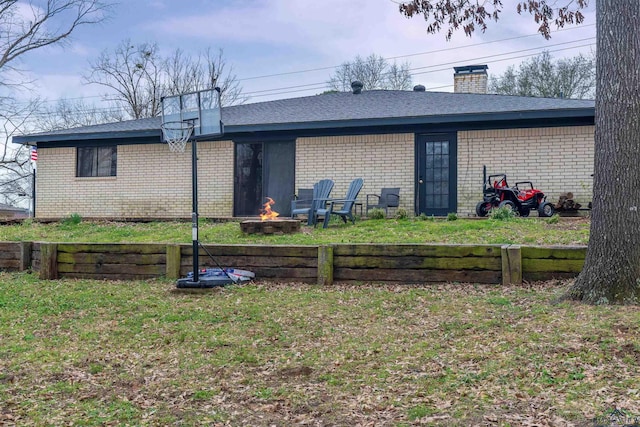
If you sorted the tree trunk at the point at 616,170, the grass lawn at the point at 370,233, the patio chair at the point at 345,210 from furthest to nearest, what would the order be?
the patio chair at the point at 345,210, the grass lawn at the point at 370,233, the tree trunk at the point at 616,170

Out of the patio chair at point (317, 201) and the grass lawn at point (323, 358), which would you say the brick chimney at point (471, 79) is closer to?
the patio chair at point (317, 201)

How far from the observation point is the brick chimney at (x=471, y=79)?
15445mm

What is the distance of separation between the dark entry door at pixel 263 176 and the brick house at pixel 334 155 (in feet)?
0.08

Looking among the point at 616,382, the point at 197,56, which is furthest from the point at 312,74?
the point at 616,382

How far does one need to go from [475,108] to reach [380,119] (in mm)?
2014

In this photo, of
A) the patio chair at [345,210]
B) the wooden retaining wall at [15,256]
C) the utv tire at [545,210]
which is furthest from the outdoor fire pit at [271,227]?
the utv tire at [545,210]

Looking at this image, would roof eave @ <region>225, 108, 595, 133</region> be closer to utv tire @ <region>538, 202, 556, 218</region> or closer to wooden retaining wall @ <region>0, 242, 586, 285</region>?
utv tire @ <region>538, 202, 556, 218</region>

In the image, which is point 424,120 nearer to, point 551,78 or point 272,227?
point 272,227

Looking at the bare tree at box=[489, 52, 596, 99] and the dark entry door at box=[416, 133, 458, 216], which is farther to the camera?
the bare tree at box=[489, 52, 596, 99]

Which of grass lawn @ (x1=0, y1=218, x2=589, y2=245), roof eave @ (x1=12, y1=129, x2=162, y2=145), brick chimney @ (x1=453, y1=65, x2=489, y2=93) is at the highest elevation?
brick chimney @ (x1=453, y1=65, x2=489, y2=93)

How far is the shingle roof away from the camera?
36.0 ft

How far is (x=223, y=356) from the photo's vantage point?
13.8ft

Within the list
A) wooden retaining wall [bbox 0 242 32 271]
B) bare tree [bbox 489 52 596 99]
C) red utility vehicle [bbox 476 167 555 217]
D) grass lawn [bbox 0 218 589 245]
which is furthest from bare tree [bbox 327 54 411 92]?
wooden retaining wall [bbox 0 242 32 271]

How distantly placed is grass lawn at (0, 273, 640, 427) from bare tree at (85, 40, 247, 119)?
27.8m
